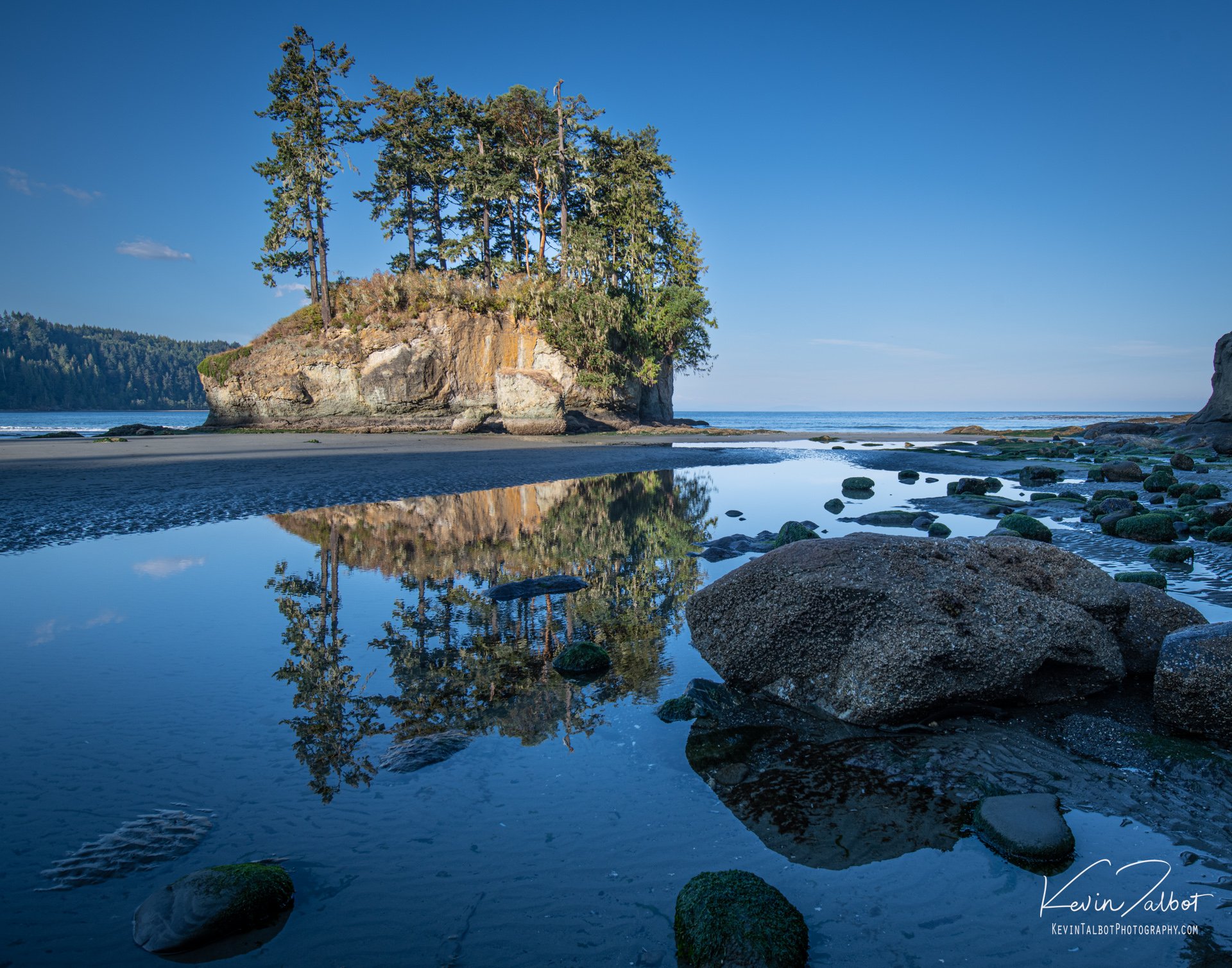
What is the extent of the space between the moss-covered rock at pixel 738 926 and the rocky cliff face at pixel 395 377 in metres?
34.8

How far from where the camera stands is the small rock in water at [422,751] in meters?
3.35

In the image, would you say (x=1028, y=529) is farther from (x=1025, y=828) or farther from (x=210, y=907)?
(x=210, y=907)

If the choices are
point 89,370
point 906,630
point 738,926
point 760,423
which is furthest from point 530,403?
point 89,370

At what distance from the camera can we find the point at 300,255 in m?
40.3

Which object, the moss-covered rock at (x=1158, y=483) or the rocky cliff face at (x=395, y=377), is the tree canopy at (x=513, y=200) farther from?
the moss-covered rock at (x=1158, y=483)

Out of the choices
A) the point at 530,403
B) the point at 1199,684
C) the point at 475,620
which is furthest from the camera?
the point at 530,403

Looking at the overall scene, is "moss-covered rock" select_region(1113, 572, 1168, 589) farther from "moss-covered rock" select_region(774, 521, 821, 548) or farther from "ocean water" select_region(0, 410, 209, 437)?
"ocean water" select_region(0, 410, 209, 437)

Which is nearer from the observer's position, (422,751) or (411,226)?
(422,751)

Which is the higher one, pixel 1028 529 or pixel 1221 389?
pixel 1221 389

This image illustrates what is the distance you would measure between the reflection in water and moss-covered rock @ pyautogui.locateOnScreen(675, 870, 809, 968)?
154 centimetres

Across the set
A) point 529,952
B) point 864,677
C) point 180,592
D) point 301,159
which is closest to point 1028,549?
point 864,677

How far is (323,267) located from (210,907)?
1710 inches

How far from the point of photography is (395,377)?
37.8 m

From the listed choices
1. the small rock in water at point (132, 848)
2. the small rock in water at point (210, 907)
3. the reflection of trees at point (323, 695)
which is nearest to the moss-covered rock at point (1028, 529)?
the reflection of trees at point (323, 695)
